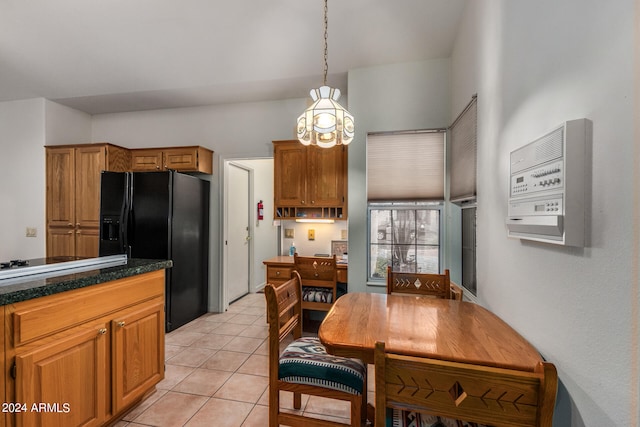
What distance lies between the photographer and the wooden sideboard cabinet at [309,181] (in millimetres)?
3266

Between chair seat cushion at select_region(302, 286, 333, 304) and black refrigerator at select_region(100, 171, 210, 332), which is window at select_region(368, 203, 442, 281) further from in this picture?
black refrigerator at select_region(100, 171, 210, 332)

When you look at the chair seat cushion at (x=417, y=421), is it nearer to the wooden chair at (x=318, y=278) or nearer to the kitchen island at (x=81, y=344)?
the kitchen island at (x=81, y=344)

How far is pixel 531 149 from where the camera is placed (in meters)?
1.13

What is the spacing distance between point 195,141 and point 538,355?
4205 mm

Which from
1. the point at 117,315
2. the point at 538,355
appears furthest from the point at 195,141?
the point at 538,355

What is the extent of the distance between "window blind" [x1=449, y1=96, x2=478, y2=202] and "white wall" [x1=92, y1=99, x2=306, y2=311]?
2.01 metres

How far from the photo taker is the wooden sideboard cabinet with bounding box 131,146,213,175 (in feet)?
11.9

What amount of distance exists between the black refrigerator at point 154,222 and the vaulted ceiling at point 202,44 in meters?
1.14

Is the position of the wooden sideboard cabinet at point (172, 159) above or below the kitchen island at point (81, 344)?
above

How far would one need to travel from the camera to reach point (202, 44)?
266 centimetres

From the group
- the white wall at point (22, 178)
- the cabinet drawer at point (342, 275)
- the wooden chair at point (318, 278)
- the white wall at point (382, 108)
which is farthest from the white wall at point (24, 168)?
the white wall at point (382, 108)

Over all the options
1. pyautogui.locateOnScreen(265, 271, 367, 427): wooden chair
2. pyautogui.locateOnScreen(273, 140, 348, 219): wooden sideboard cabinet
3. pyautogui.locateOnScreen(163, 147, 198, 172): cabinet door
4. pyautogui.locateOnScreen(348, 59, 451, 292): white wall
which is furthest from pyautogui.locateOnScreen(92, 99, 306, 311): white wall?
pyautogui.locateOnScreen(265, 271, 367, 427): wooden chair

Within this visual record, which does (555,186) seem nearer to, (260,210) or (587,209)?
(587,209)

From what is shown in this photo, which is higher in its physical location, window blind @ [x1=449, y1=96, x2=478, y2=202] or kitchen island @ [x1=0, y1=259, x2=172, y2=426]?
window blind @ [x1=449, y1=96, x2=478, y2=202]
